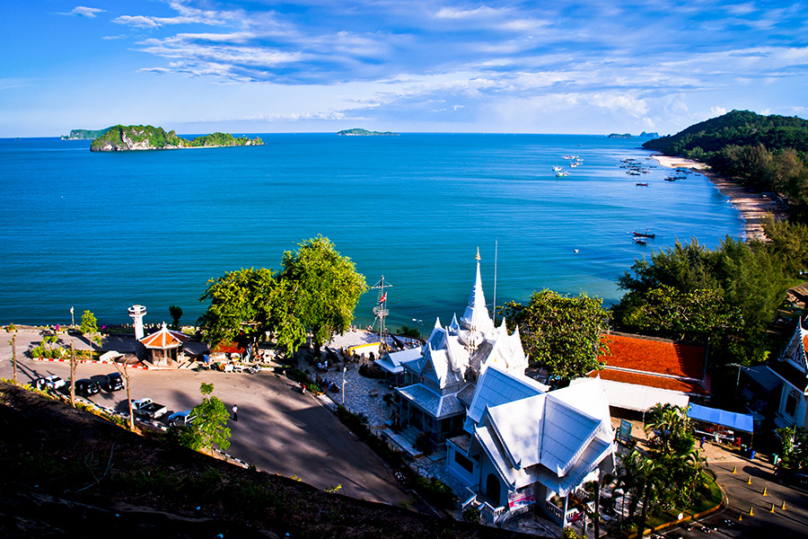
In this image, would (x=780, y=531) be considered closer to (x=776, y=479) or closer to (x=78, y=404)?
A: (x=776, y=479)

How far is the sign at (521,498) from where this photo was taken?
22109mm

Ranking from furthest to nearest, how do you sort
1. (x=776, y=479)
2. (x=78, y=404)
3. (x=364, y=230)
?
1. (x=364, y=230)
2. (x=78, y=404)
3. (x=776, y=479)

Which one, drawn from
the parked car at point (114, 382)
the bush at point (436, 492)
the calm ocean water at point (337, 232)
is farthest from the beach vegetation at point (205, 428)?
the calm ocean water at point (337, 232)

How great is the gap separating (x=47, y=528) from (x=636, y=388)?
103 feet

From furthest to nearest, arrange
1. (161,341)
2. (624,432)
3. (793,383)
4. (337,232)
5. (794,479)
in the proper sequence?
(337,232) < (161,341) < (793,383) < (624,432) < (794,479)

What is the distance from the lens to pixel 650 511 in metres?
21.9

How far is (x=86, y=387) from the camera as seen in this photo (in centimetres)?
3183

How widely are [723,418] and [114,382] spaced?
122 feet

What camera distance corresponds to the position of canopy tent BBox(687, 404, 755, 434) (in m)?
28.0

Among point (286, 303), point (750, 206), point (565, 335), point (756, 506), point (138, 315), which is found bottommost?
point (756, 506)

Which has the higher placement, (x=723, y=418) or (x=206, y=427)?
(x=206, y=427)

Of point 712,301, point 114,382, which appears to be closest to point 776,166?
point 712,301

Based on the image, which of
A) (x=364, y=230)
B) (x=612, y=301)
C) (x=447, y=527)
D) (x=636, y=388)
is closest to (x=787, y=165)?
(x=612, y=301)

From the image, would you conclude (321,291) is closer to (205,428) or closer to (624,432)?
(205,428)
